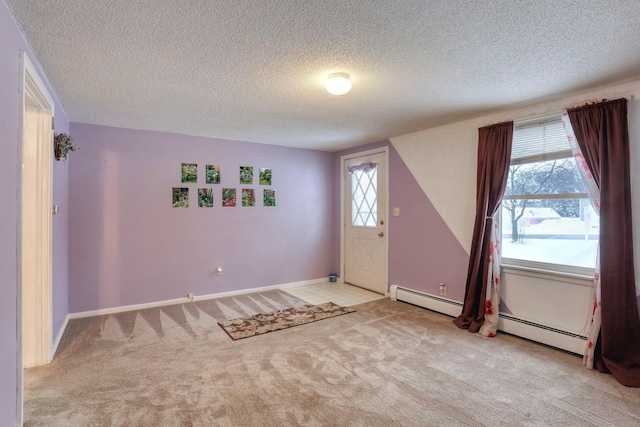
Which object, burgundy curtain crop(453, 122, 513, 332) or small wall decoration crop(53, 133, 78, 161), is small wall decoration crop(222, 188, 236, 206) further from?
burgundy curtain crop(453, 122, 513, 332)

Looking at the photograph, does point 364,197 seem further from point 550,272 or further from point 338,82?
point 338,82

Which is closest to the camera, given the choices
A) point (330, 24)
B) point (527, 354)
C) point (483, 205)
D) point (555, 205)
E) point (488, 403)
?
point (330, 24)

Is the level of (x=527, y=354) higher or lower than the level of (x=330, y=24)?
lower

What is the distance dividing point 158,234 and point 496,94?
13.9 ft

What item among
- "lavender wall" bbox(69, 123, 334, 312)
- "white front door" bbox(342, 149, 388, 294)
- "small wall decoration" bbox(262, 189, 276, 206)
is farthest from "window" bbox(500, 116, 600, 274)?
"small wall decoration" bbox(262, 189, 276, 206)

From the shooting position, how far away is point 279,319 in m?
3.76

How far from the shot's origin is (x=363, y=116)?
366cm

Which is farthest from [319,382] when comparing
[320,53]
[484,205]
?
[484,205]

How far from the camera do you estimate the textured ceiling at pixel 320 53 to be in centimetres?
172

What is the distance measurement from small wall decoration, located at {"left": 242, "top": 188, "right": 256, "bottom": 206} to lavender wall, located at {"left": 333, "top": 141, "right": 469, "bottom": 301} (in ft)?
6.55

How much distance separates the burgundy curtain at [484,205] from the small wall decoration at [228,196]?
328 centimetres

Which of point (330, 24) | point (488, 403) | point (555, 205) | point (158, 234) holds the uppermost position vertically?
point (330, 24)

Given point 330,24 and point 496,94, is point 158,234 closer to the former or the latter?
point 330,24

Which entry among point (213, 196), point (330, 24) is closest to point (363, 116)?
point (330, 24)
